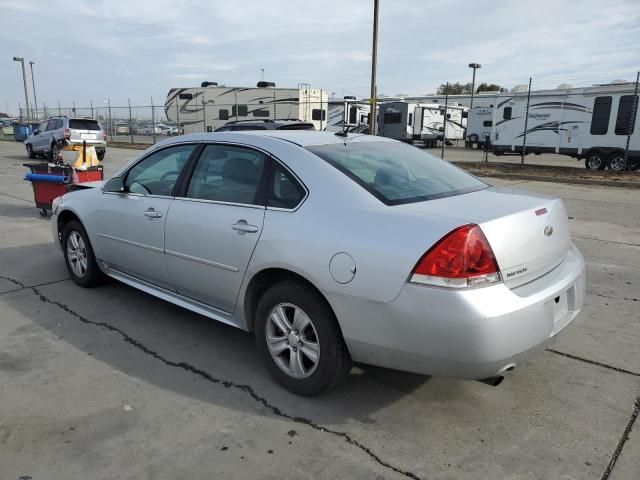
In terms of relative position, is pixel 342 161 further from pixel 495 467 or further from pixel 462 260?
pixel 495 467

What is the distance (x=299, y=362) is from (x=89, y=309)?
7.84 feet

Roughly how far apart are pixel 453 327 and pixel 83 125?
2024cm

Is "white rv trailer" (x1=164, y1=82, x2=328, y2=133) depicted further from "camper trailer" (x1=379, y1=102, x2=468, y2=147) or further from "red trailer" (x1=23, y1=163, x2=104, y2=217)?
"red trailer" (x1=23, y1=163, x2=104, y2=217)

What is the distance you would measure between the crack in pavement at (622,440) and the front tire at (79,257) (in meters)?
4.34

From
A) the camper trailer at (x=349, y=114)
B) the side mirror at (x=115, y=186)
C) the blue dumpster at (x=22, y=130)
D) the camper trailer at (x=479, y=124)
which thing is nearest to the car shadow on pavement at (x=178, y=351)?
the side mirror at (x=115, y=186)

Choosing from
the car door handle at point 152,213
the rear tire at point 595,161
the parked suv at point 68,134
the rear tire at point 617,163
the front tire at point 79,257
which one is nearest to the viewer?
the car door handle at point 152,213

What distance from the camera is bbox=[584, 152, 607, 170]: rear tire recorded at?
1908cm

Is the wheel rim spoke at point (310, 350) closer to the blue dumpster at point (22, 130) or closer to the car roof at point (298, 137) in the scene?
the car roof at point (298, 137)

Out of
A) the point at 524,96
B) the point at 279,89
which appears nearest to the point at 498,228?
the point at 524,96

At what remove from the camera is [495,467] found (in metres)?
2.49

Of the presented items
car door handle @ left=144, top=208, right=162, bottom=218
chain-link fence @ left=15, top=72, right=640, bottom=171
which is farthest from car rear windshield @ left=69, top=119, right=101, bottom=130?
car door handle @ left=144, top=208, right=162, bottom=218

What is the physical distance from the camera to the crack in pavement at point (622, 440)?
2.47 meters

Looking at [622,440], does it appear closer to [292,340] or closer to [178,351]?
[292,340]

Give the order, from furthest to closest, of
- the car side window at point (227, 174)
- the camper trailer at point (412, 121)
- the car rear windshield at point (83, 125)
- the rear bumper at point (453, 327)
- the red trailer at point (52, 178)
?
the camper trailer at point (412, 121) → the car rear windshield at point (83, 125) → the red trailer at point (52, 178) → the car side window at point (227, 174) → the rear bumper at point (453, 327)
